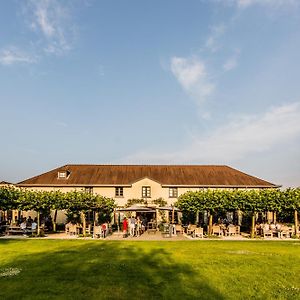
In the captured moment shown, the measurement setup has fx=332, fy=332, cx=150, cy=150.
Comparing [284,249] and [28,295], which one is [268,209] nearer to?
[284,249]

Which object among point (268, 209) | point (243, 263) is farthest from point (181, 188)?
point (243, 263)

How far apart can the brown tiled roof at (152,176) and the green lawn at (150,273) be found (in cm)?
2090

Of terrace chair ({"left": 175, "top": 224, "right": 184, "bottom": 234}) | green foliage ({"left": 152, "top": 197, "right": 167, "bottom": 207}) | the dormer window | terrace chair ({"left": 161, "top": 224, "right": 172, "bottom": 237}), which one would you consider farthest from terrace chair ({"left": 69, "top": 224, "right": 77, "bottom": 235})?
the dormer window

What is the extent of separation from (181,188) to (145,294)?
2991 cm

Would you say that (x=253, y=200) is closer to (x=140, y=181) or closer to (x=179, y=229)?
(x=179, y=229)

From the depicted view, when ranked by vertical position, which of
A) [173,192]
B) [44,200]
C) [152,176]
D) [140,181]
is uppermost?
[152,176]

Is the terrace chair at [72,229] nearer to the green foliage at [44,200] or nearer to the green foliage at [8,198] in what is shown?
the green foliage at [44,200]

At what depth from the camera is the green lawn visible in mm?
9953

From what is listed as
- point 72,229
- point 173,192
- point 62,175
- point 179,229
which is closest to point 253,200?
point 179,229

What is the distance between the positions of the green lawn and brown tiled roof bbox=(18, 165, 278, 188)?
20903mm

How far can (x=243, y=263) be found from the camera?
14602 mm

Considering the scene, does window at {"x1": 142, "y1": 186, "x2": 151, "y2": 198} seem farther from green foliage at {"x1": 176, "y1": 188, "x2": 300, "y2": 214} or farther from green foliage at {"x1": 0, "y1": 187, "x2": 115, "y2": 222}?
green foliage at {"x1": 176, "y1": 188, "x2": 300, "y2": 214}

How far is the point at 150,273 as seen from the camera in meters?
12.5

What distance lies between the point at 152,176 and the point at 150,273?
3017 cm
